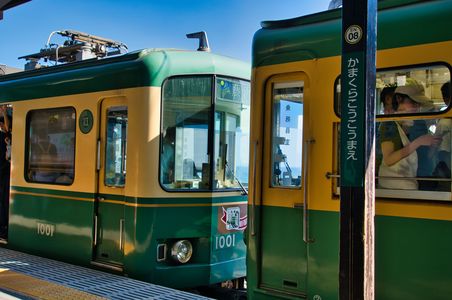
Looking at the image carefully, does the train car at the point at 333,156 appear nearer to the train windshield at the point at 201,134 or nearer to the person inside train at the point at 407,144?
the person inside train at the point at 407,144

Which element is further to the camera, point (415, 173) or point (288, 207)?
point (288, 207)

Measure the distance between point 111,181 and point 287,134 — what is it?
230 centimetres

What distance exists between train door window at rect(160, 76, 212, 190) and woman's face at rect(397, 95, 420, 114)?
2.42 meters

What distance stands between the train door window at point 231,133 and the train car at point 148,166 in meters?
0.01

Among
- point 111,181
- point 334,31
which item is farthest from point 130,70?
point 334,31

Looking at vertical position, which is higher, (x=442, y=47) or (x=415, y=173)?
(x=442, y=47)

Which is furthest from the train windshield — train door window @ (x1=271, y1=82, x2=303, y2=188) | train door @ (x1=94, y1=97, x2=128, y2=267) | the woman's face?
the woman's face

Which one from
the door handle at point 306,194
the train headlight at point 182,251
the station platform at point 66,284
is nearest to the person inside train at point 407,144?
the door handle at point 306,194

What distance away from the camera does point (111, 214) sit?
546 cm

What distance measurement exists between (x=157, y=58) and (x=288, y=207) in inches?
88.1

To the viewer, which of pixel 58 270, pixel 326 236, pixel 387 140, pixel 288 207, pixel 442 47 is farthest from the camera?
pixel 58 270

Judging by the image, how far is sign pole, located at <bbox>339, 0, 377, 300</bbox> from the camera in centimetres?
249

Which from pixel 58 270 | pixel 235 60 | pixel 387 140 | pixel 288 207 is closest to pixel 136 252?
pixel 58 270

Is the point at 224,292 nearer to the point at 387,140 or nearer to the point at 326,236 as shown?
the point at 326,236
